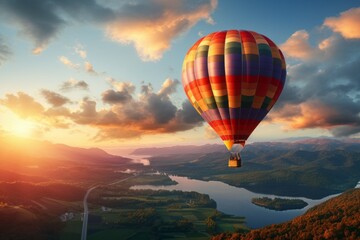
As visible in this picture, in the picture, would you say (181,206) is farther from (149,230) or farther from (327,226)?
(327,226)

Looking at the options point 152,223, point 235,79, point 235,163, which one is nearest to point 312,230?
point 152,223

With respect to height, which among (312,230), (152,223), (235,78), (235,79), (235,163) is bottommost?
(152,223)

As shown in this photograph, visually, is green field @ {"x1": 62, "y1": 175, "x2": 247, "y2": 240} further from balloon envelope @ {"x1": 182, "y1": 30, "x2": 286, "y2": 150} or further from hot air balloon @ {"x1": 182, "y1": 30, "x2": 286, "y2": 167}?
balloon envelope @ {"x1": 182, "y1": 30, "x2": 286, "y2": 150}

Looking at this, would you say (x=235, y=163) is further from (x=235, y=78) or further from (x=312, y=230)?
(x=312, y=230)

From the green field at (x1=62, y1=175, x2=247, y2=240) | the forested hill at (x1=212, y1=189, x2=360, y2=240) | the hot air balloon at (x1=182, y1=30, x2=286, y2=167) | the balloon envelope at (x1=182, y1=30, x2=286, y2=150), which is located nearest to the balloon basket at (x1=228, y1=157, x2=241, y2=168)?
the hot air balloon at (x1=182, y1=30, x2=286, y2=167)

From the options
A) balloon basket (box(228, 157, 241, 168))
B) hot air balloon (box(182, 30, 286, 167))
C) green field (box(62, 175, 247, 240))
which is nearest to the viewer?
balloon basket (box(228, 157, 241, 168))

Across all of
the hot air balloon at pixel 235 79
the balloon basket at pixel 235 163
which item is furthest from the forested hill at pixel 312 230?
the hot air balloon at pixel 235 79

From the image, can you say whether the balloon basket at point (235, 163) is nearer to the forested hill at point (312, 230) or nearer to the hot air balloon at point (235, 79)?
the hot air balloon at point (235, 79)

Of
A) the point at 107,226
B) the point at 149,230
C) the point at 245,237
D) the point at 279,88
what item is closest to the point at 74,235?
the point at 107,226
